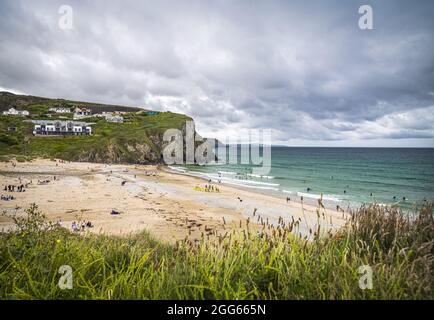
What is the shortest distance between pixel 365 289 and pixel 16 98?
24663 cm

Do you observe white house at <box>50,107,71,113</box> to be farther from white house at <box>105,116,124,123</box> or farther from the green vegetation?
the green vegetation

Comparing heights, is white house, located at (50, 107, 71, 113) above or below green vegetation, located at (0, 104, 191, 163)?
above

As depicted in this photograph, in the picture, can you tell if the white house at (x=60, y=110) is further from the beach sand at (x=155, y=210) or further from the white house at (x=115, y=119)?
the beach sand at (x=155, y=210)

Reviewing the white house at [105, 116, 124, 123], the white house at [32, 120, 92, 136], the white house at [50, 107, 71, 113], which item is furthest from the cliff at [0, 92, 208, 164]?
the white house at [50, 107, 71, 113]

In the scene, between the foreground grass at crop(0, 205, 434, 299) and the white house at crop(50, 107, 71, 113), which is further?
the white house at crop(50, 107, 71, 113)

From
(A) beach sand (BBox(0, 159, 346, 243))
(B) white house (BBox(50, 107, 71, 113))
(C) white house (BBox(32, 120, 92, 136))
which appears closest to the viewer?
(A) beach sand (BBox(0, 159, 346, 243))

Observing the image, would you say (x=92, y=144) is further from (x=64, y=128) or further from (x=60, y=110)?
(x=60, y=110)

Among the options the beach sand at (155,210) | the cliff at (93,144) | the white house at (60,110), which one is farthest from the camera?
the white house at (60,110)

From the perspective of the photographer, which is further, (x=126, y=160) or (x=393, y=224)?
(x=126, y=160)

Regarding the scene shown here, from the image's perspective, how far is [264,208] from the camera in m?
26.7

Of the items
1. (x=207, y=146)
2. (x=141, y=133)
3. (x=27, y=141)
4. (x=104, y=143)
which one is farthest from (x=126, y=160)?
(x=207, y=146)

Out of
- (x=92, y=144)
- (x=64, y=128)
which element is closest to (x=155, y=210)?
(x=92, y=144)


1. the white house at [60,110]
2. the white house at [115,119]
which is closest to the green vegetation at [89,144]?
the white house at [115,119]
